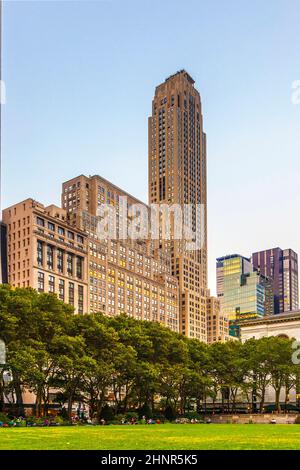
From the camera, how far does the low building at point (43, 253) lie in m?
140

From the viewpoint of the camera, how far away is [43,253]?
14325 centimetres

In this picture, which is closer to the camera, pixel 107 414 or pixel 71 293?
pixel 107 414

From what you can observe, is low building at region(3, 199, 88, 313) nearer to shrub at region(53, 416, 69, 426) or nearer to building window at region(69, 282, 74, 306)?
building window at region(69, 282, 74, 306)

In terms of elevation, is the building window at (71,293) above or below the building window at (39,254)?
below

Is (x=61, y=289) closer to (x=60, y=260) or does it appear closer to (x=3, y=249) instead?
(x=60, y=260)

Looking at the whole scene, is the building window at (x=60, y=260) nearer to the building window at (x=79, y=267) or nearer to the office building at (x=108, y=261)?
the building window at (x=79, y=267)

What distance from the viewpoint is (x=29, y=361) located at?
63562mm

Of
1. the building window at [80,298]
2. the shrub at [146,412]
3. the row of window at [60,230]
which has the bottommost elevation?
the shrub at [146,412]

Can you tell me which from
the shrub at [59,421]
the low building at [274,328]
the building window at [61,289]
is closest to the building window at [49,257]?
the building window at [61,289]

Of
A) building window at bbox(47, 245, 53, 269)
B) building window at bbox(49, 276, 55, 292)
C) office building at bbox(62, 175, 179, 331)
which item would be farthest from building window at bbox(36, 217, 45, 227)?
office building at bbox(62, 175, 179, 331)

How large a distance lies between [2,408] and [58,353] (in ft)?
33.3

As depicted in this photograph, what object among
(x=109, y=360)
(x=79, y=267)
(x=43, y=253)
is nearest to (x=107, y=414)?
(x=109, y=360)

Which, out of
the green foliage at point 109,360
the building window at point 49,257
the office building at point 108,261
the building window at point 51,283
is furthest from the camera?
the office building at point 108,261
